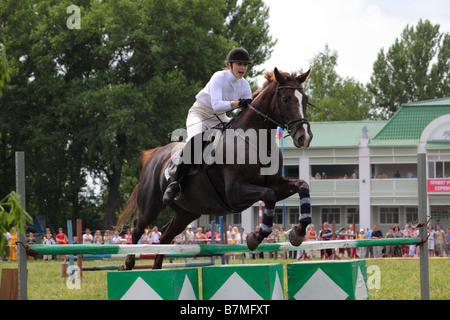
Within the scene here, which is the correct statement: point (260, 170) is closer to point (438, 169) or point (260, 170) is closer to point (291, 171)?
point (438, 169)

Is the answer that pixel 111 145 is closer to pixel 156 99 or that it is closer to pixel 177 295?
pixel 156 99

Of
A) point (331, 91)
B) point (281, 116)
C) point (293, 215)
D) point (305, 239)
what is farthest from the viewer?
point (331, 91)

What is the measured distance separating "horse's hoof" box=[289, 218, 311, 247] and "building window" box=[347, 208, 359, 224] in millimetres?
42235

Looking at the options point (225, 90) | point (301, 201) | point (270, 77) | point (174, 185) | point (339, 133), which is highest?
point (339, 133)

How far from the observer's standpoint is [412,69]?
211 ft

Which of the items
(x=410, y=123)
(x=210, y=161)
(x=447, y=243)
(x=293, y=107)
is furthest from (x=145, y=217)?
(x=410, y=123)

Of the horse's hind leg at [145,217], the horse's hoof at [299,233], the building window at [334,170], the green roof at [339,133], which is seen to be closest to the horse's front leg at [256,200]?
the horse's hoof at [299,233]

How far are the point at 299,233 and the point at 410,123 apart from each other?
141 feet

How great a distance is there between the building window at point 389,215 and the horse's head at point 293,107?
4206cm

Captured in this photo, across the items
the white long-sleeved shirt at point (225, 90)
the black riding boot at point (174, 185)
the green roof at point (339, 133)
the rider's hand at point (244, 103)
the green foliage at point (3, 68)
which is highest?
the green roof at point (339, 133)

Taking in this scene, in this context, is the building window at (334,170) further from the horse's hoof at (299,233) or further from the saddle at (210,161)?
the horse's hoof at (299,233)

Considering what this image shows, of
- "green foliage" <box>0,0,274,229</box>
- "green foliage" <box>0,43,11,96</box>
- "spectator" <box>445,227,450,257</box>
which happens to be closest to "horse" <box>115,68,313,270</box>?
"green foliage" <box>0,43,11,96</box>

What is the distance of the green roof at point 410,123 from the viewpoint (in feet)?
152
